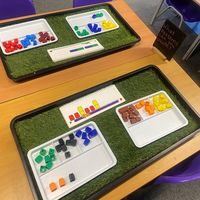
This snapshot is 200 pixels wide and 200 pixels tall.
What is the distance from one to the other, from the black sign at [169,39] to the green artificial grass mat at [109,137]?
0.97ft

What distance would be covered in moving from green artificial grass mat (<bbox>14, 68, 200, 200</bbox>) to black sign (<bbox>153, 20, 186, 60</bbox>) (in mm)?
296

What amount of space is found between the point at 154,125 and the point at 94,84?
1.08 feet

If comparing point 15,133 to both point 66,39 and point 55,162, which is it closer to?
point 55,162

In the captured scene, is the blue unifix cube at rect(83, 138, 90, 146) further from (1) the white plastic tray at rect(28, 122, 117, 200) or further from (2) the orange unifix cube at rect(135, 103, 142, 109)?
(2) the orange unifix cube at rect(135, 103, 142, 109)

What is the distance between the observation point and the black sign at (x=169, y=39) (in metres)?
1.07

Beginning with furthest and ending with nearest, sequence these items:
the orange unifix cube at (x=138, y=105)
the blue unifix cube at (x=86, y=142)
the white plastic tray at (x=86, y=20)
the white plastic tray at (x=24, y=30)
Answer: the white plastic tray at (x=86, y=20)
the white plastic tray at (x=24, y=30)
the orange unifix cube at (x=138, y=105)
the blue unifix cube at (x=86, y=142)

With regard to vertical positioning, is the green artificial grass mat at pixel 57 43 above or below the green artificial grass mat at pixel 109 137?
above

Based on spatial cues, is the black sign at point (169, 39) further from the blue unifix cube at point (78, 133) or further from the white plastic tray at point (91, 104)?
the blue unifix cube at point (78, 133)

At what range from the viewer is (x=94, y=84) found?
3.53 feet

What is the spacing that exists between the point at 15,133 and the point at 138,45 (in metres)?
0.79

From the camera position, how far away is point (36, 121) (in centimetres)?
92

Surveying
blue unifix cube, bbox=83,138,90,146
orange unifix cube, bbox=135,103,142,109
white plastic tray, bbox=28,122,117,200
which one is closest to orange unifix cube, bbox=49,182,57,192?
white plastic tray, bbox=28,122,117,200

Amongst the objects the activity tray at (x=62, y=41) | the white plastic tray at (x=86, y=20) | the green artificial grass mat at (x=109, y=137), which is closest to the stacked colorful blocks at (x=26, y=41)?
the activity tray at (x=62, y=41)

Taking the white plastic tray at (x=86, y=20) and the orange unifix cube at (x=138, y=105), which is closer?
the orange unifix cube at (x=138, y=105)
